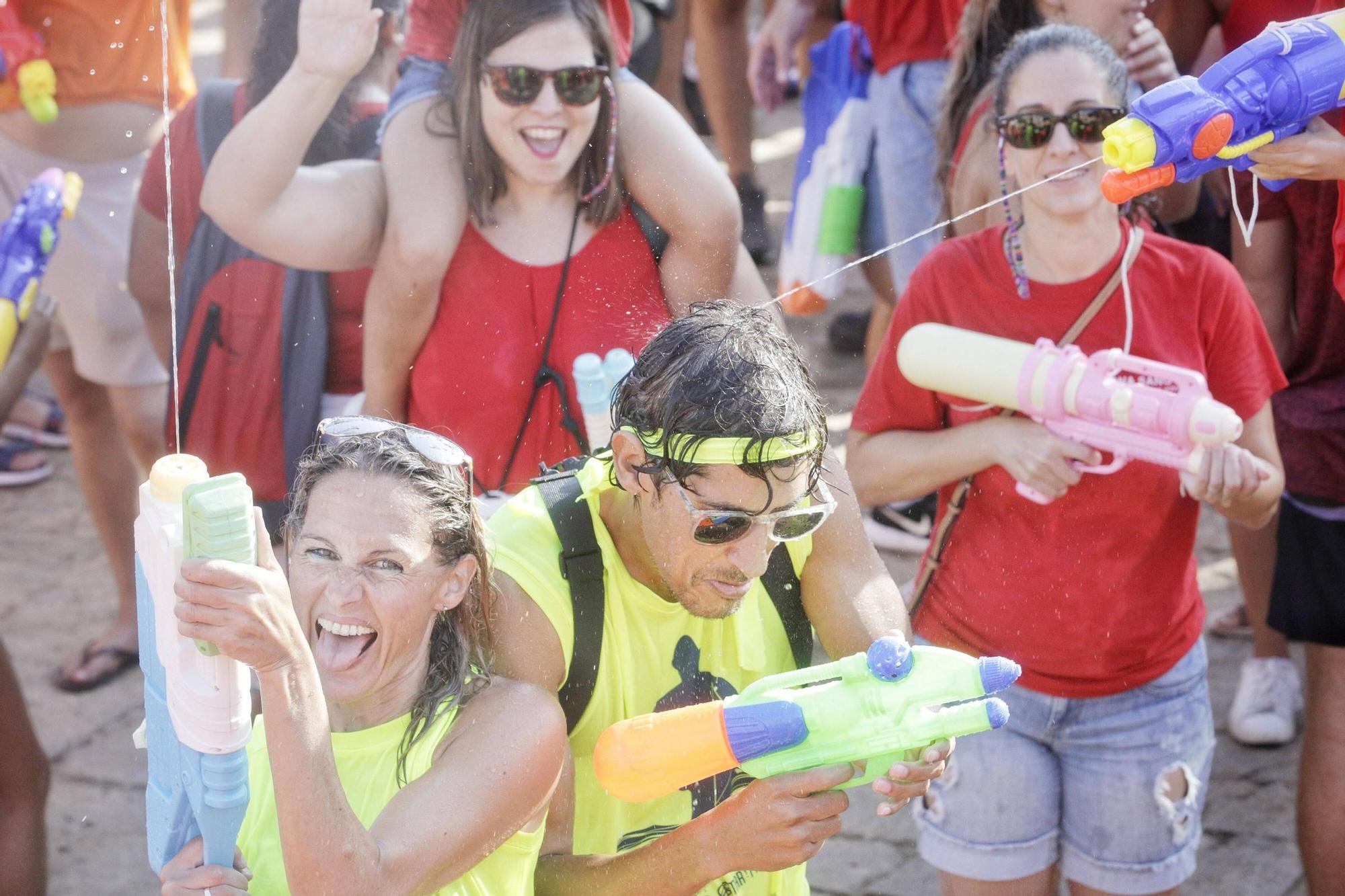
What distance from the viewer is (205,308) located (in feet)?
10.4

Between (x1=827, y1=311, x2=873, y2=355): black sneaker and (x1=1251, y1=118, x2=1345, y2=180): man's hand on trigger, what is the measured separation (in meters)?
3.26

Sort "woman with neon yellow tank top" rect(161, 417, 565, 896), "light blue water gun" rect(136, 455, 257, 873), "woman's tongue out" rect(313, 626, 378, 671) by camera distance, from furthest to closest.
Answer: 1. "woman's tongue out" rect(313, 626, 378, 671)
2. "woman with neon yellow tank top" rect(161, 417, 565, 896)
3. "light blue water gun" rect(136, 455, 257, 873)

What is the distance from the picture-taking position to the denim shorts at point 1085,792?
98.3 inches

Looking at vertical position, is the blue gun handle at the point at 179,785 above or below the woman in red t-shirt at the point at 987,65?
below

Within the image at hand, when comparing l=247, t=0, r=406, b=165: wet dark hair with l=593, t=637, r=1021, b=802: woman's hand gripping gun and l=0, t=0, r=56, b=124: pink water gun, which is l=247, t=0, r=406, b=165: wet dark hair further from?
l=593, t=637, r=1021, b=802: woman's hand gripping gun

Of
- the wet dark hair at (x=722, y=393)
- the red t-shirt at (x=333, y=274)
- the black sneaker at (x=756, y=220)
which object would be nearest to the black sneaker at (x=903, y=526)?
the black sneaker at (x=756, y=220)

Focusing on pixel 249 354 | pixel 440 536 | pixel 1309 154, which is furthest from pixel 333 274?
pixel 1309 154

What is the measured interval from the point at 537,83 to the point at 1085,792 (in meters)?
1.49

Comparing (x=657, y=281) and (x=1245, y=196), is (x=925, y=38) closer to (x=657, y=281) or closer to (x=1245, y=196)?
(x=1245, y=196)

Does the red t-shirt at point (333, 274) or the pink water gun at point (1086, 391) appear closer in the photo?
the pink water gun at point (1086, 391)

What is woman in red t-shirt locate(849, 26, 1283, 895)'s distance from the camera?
2.51m

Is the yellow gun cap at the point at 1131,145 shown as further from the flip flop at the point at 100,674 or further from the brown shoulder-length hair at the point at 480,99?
the flip flop at the point at 100,674

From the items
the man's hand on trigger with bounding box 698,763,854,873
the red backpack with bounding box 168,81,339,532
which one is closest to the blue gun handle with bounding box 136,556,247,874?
the man's hand on trigger with bounding box 698,763,854,873

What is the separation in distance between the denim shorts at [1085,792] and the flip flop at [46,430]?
12.2ft
